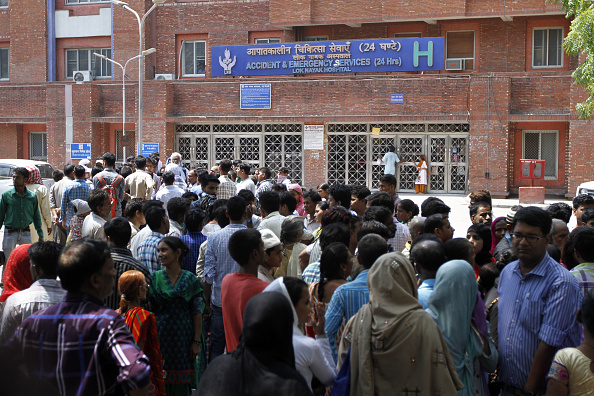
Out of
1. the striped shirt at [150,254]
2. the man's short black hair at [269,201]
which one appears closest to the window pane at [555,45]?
the man's short black hair at [269,201]

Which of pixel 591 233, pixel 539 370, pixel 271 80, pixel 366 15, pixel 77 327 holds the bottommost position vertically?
pixel 539 370

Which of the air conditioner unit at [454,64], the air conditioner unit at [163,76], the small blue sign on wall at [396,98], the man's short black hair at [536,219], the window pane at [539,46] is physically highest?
the window pane at [539,46]

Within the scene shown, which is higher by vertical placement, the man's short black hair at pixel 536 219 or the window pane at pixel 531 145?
the window pane at pixel 531 145

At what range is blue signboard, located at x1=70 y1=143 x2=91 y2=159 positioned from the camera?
2995 cm

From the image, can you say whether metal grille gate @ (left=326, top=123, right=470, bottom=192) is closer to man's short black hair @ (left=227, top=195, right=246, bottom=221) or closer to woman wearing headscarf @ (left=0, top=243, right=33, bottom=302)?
man's short black hair @ (left=227, top=195, right=246, bottom=221)

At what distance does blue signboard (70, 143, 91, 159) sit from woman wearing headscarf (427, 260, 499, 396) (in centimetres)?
2773

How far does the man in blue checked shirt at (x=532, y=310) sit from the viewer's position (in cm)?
396

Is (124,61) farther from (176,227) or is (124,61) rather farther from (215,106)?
(176,227)

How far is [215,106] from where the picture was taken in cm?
2836

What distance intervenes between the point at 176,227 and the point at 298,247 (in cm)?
155

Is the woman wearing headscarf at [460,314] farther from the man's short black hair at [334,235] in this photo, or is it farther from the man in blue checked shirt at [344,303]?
the man's short black hair at [334,235]

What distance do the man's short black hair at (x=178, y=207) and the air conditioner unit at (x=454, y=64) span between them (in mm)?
23763

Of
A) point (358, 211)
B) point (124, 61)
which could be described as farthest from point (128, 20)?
point (358, 211)

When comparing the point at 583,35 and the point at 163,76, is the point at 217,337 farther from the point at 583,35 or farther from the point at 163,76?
the point at 163,76
